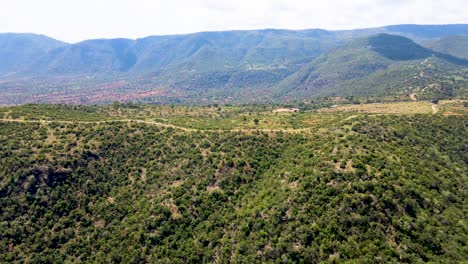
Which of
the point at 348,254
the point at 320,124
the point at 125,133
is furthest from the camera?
the point at 320,124

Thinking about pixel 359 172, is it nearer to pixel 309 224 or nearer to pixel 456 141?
pixel 309 224

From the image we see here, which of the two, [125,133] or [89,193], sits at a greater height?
[125,133]

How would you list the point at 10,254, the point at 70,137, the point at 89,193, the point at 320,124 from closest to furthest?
the point at 10,254
the point at 89,193
the point at 70,137
the point at 320,124

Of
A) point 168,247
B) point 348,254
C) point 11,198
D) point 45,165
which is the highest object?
point 45,165

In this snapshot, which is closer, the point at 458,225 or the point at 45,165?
the point at 458,225

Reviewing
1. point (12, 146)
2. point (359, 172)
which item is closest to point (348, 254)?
point (359, 172)

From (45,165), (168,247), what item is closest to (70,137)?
(45,165)

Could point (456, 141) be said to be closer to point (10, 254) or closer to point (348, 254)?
point (348, 254)
